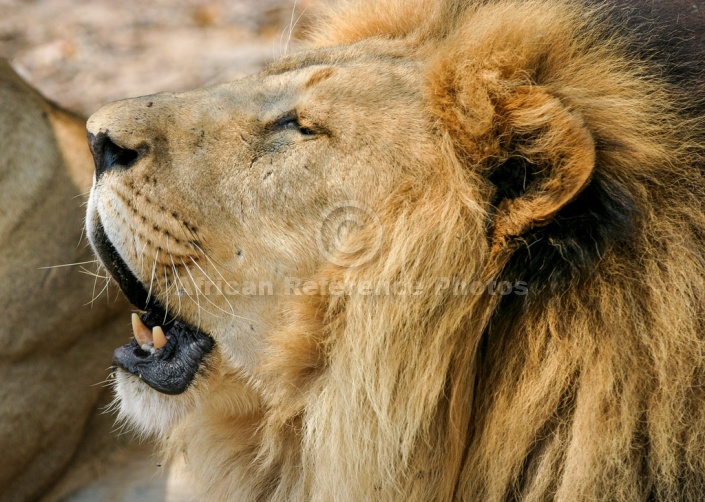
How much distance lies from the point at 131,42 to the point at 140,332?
367 cm

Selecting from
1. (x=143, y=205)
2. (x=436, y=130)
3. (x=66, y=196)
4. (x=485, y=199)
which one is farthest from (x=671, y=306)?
(x=66, y=196)

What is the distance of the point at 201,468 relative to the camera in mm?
2469

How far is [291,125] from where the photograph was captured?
2.22 metres

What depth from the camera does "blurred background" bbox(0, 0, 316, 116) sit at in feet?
17.3

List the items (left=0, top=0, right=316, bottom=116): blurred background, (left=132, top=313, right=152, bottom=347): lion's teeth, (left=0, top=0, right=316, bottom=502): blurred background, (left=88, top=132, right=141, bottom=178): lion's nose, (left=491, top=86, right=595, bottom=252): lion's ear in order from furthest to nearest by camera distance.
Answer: (left=0, top=0, right=316, bottom=116): blurred background < (left=0, top=0, right=316, bottom=502): blurred background < (left=132, top=313, right=152, bottom=347): lion's teeth < (left=88, top=132, right=141, bottom=178): lion's nose < (left=491, top=86, right=595, bottom=252): lion's ear

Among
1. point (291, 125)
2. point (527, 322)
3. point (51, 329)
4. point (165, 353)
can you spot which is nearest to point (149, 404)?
point (165, 353)

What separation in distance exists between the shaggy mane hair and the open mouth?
21cm

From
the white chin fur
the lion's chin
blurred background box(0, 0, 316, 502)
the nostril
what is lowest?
blurred background box(0, 0, 316, 502)

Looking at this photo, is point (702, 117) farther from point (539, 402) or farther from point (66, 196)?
point (66, 196)

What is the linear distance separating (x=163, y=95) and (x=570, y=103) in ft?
3.29

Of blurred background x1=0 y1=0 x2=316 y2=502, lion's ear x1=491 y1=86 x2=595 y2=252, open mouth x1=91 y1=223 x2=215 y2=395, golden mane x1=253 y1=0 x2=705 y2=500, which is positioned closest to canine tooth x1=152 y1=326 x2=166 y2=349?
open mouth x1=91 y1=223 x2=215 y2=395

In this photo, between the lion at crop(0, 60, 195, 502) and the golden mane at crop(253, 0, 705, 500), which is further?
the lion at crop(0, 60, 195, 502)

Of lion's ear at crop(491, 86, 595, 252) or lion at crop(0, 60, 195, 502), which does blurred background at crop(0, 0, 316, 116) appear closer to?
lion at crop(0, 60, 195, 502)

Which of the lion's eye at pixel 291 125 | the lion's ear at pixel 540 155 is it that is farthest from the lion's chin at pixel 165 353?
the lion's ear at pixel 540 155
